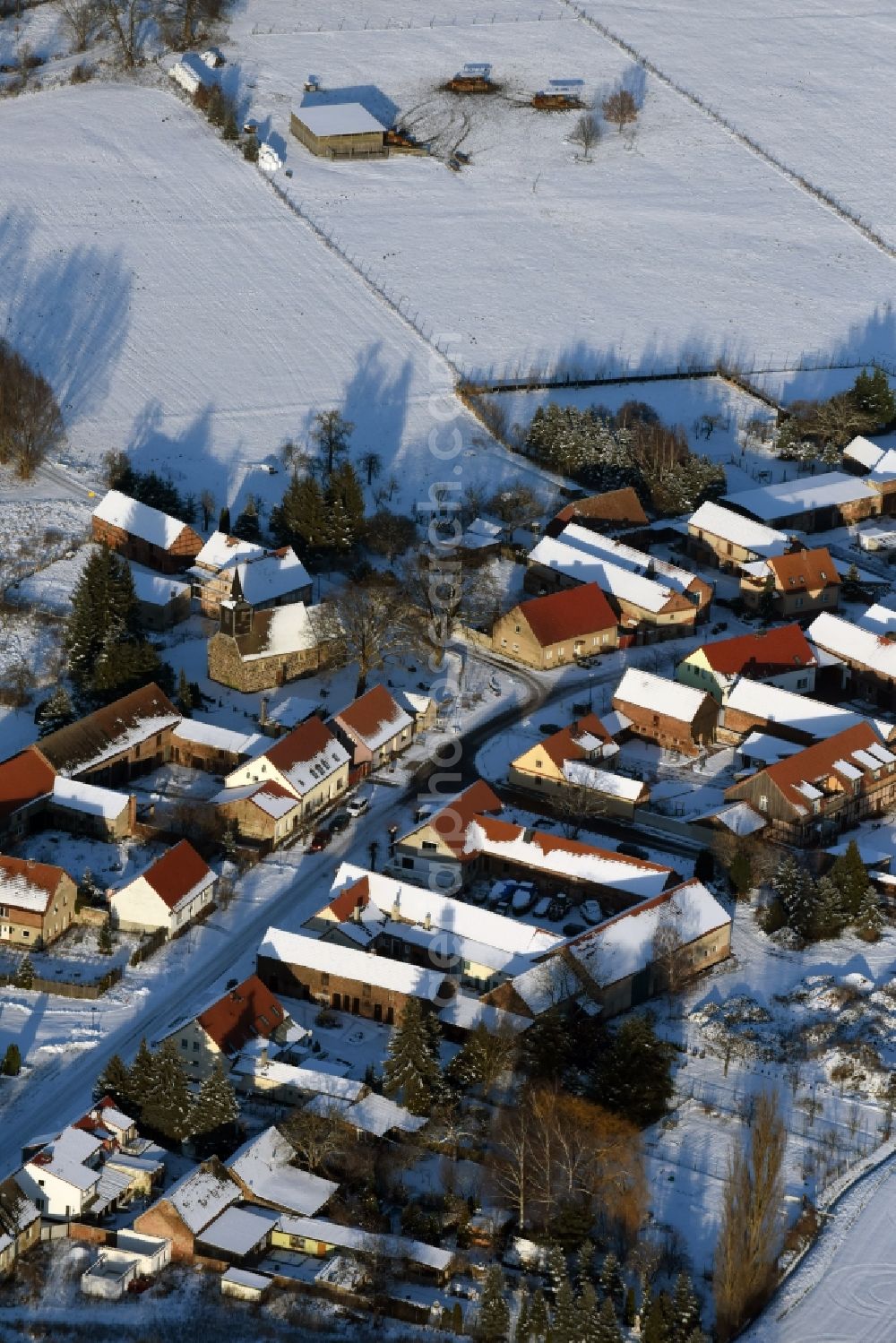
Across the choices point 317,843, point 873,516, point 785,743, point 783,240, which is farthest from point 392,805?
point 783,240

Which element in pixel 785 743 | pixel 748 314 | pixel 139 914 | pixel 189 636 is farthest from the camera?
pixel 748 314

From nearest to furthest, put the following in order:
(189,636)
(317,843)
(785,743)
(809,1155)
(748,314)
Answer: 1. (809,1155)
2. (317,843)
3. (785,743)
4. (189,636)
5. (748,314)

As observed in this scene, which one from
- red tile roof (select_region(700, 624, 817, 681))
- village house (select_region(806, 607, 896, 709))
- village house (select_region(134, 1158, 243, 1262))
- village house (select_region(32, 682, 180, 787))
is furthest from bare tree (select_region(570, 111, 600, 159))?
village house (select_region(134, 1158, 243, 1262))

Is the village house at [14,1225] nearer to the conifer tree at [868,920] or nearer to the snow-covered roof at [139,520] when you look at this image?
the conifer tree at [868,920]

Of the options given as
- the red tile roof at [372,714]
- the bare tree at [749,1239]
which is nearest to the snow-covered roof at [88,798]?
the red tile roof at [372,714]

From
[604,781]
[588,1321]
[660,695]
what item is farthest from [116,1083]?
[660,695]

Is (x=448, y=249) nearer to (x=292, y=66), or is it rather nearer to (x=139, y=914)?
(x=292, y=66)
